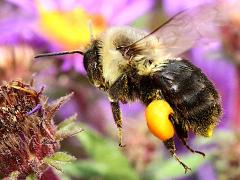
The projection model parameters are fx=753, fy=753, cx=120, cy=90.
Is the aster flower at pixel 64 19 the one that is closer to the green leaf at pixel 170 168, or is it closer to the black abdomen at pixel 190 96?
the green leaf at pixel 170 168

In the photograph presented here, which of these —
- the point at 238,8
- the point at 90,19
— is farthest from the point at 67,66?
the point at 238,8

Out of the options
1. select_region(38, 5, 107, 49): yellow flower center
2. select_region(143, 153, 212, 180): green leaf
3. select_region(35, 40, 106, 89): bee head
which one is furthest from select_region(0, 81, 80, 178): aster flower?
select_region(38, 5, 107, 49): yellow flower center

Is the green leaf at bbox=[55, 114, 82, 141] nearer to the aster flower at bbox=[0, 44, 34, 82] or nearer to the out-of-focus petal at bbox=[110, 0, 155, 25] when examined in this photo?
the aster flower at bbox=[0, 44, 34, 82]

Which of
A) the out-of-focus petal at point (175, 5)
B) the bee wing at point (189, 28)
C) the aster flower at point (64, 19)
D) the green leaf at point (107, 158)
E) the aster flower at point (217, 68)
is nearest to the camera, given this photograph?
the bee wing at point (189, 28)

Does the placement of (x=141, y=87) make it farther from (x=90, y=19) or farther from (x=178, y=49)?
(x=90, y=19)

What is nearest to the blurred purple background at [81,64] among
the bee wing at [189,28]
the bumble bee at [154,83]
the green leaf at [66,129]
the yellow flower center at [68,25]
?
the yellow flower center at [68,25]

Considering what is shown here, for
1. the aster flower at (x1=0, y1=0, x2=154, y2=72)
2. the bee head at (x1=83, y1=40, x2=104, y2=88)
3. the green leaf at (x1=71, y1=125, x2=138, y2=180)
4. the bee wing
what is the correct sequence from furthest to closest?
the aster flower at (x1=0, y1=0, x2=154, y2=72) → the green leaf at (x1=71, y1=125, x2=138, y2=180) → the bee wing → the bee head at (x1=83, y1=40, x2=104, y2=88)
